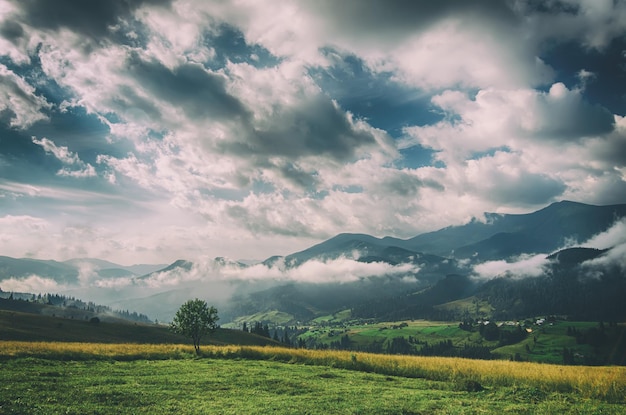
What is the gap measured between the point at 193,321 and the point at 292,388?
133 ft

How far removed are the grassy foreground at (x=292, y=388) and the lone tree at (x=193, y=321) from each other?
19250 mm

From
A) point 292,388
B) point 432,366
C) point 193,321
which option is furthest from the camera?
point 193,321

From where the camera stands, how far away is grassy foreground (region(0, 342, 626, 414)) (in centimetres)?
2109

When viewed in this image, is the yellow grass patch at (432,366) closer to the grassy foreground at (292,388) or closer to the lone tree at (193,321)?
the grassy foreground at (292,388)

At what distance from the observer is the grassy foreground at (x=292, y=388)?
2109 centimetres

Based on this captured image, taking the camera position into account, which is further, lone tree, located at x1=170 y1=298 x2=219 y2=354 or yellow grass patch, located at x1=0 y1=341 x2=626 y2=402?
lone tree, located at x1=170 y1=298 x2=219 y2=354

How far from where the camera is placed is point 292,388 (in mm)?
28031

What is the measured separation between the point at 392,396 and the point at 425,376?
13.4 metres

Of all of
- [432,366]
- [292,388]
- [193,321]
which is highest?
[193,321]

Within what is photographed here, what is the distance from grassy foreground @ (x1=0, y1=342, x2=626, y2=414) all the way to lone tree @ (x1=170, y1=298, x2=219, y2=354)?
63.2 ft

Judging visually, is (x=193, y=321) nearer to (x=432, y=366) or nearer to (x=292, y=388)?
(x=292, y=388)

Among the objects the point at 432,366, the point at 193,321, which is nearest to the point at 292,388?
the point at 432,366

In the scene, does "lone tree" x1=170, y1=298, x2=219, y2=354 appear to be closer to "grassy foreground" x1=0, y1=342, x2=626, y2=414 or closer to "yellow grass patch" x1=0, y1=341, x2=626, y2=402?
"yellow grass patch" x1=0, y1=341, x2=626, y2=402

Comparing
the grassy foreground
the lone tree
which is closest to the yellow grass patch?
the grassy foreground
